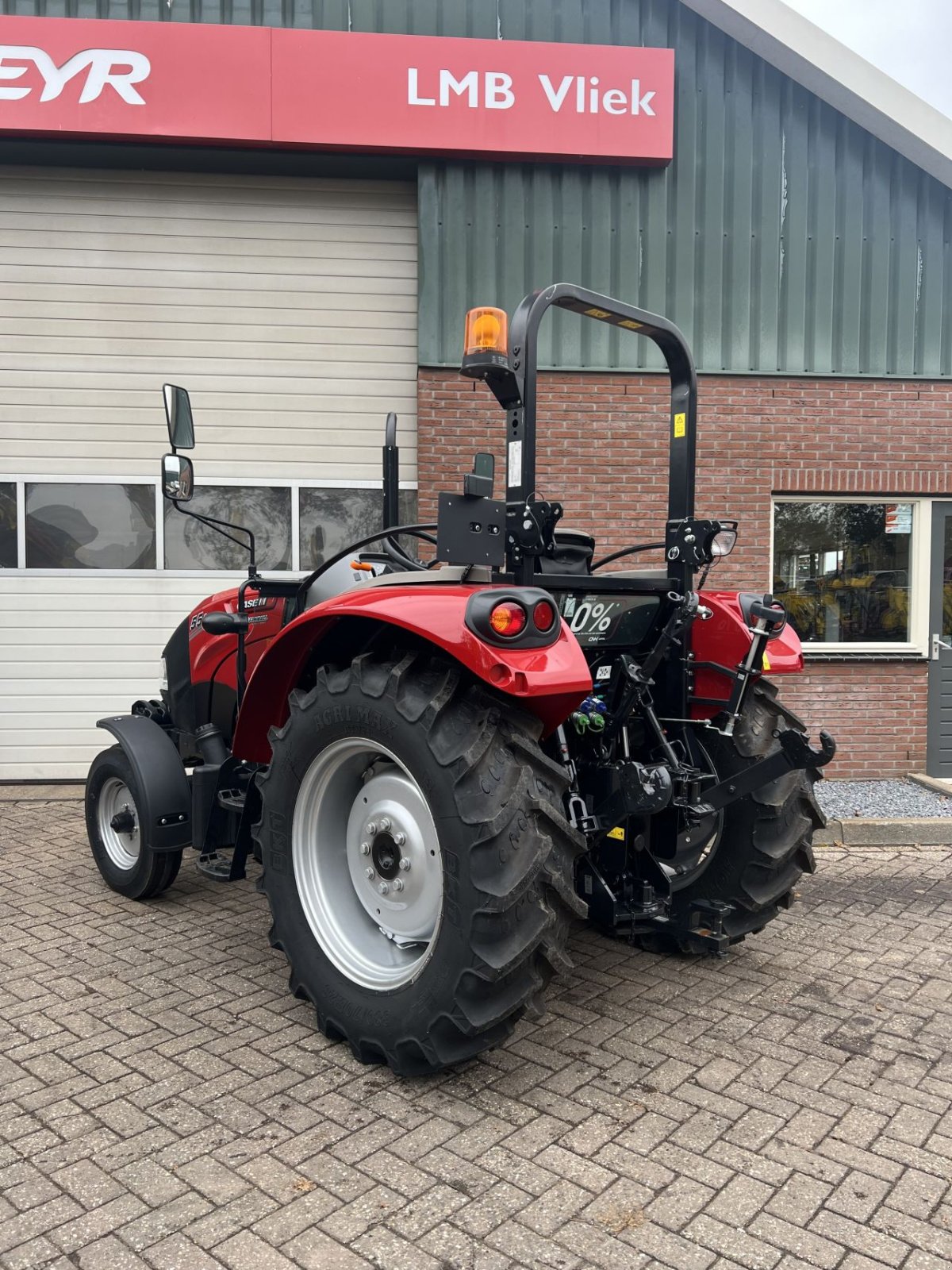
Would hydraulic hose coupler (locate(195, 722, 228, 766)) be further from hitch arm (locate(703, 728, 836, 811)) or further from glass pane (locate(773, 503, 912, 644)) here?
glass pane (locate(773, 503, 912, 644))

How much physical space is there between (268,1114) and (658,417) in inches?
223

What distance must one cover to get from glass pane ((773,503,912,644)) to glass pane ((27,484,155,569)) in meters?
4.91

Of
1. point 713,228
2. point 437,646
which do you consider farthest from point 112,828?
point 713,228

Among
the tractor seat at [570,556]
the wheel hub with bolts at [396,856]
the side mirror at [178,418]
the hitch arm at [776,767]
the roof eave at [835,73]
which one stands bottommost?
the wheel hub with bolts at [396,856]

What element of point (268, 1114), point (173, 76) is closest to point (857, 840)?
point (268, 1114)

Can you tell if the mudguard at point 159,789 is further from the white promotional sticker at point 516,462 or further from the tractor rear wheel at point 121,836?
A: the white promotional sticker at point 516,462

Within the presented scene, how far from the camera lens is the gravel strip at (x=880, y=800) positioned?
235 inches

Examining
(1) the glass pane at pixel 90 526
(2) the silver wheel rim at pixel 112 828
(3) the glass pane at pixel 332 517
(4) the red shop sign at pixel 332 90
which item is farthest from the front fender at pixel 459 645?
→ (4) the red shop sign at pixel 332 90

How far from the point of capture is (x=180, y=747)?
478cm

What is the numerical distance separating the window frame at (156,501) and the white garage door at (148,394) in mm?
14

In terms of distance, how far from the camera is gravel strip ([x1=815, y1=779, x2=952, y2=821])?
598 cm

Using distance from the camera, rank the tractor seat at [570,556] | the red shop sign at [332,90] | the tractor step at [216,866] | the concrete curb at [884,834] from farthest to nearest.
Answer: the red shop sign at [332,90]
the concrete curb at [884,834]
the tractor step at [216,866]
the tractor seat at [570,556]

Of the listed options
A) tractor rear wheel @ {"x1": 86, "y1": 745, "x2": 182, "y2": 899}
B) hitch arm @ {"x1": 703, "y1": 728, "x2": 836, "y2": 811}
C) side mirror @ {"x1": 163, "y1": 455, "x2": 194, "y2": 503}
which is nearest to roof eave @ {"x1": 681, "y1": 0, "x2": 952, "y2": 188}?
side mirror @ {"x1": 163, "y1": 455, "x2": 194, "y2": 503}

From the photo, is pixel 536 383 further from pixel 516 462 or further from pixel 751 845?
pixel 751 845
